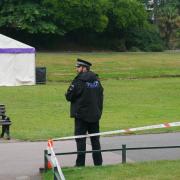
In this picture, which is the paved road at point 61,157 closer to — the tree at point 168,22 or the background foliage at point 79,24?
the background foliage at point 79,24

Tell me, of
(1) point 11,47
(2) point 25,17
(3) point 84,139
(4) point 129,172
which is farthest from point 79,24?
(4) point 129,172

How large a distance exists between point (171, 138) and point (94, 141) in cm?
413

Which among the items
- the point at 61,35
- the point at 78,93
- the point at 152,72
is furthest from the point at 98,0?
the point at 78,93

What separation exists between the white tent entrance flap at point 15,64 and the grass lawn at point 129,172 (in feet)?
78.8

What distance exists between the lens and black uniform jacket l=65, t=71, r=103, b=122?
9.00 metres

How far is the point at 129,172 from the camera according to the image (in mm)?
8625

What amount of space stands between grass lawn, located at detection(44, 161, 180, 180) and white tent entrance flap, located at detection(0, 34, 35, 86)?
24014 millimetres

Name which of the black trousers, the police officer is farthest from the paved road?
the police officer

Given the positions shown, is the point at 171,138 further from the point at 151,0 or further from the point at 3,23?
the point at 151,0

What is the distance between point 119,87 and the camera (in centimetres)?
3086

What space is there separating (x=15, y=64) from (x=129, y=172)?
25.1 m

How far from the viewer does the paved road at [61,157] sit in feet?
31.3

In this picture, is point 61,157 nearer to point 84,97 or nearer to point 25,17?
point 84,97

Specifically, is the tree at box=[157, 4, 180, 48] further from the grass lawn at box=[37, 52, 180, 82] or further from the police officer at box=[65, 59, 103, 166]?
the police officer at box=[65, 59, 103, 166]
